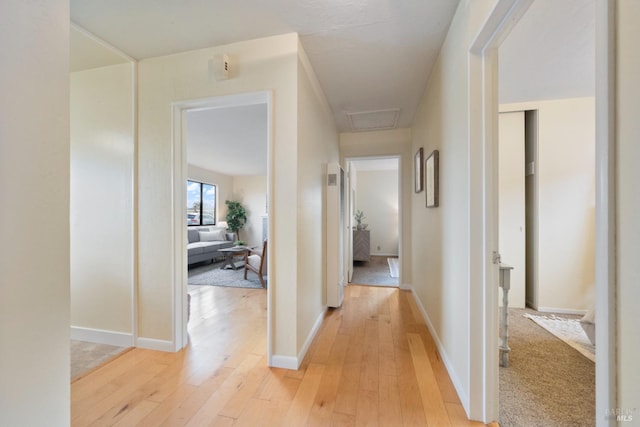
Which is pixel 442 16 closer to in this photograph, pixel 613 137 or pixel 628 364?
pixel 613 137

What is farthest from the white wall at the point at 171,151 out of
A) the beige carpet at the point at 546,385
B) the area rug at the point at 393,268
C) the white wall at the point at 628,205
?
the area rug at the point at 393,268

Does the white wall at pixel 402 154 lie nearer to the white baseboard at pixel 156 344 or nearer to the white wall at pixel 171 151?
the white wall at pixel 171 151

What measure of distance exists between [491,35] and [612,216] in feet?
3.61

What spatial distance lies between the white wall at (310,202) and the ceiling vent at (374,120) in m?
0.62

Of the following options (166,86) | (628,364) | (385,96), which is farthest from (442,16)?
(166,86)

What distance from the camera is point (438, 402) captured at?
4.74ft

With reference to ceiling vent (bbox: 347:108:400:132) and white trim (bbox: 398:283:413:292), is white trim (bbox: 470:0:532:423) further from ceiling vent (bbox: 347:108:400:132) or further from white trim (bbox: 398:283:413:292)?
white trim (bbox: 398:283:413:292)

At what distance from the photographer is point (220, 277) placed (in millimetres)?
4500

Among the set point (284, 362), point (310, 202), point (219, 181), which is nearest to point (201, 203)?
point (219, 181)

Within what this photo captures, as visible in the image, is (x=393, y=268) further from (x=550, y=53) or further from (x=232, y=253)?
(x=550, y=53)

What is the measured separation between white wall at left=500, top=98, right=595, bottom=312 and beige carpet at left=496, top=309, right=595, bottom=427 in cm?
87

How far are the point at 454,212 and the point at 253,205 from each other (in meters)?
7.01

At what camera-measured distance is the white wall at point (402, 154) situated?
3729 millimetres

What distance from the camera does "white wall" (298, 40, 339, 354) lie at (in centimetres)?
187
